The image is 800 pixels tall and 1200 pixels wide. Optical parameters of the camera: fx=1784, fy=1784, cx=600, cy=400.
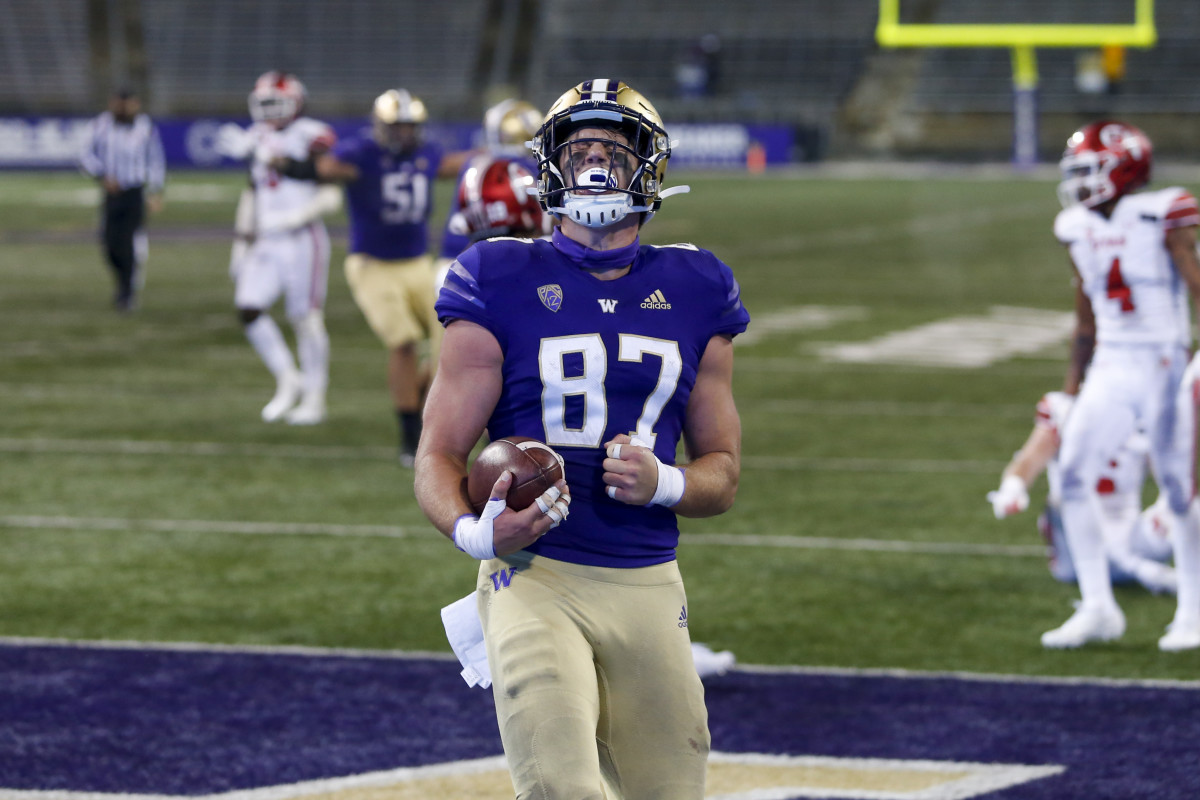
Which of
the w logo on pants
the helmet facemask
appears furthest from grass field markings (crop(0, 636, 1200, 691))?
the w logo on pants

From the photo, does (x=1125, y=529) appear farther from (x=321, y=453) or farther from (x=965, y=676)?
(x=321, y=453)

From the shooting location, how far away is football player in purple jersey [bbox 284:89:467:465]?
10016 mm

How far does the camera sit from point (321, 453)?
10195 millimetres

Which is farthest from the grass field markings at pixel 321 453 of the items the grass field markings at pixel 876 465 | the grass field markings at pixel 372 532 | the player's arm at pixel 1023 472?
the player's arm at pixel 1023 472

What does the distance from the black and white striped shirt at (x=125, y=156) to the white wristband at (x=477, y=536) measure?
1491 centimetres

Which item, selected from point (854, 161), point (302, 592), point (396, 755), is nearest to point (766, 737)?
point (396, 755)

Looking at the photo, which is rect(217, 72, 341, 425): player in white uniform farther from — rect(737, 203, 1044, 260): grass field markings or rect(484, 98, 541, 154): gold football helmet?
rect(737, 203, 1044, 260): grass field markings

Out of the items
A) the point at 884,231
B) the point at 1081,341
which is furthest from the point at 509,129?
the point at 884,231

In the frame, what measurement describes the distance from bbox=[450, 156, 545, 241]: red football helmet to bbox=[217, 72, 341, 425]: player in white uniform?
A: 3.98 meters

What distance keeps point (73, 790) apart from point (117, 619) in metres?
1.96

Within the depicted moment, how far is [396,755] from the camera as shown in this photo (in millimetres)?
5141

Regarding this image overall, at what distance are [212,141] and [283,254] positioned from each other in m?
29.2

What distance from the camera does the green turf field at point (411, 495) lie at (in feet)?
21.9

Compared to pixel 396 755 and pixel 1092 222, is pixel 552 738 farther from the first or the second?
pixel 1092 222
